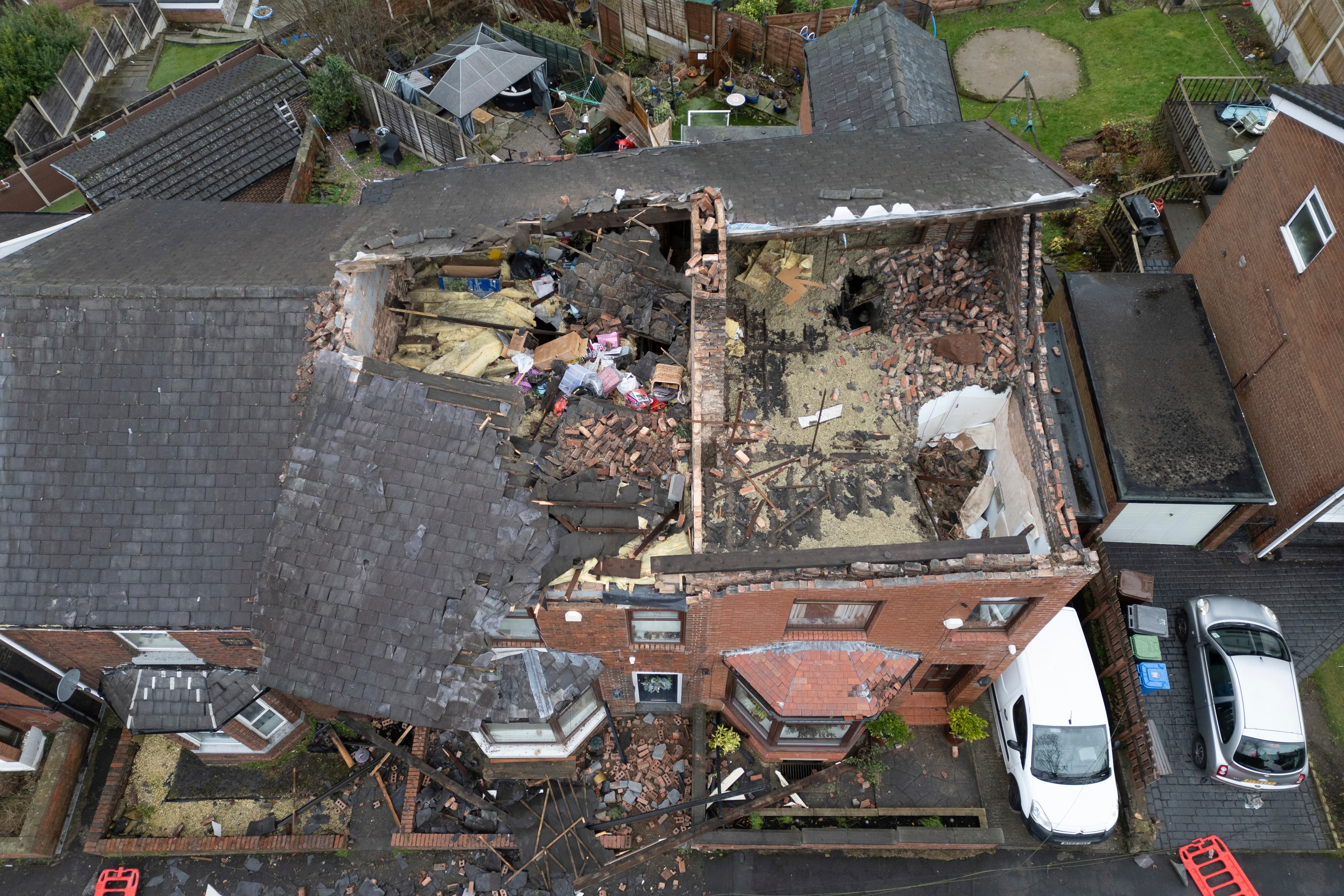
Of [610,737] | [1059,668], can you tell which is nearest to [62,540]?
[610,737]

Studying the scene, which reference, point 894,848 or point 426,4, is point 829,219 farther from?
point 426,4

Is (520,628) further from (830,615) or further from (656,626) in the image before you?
(830,615)

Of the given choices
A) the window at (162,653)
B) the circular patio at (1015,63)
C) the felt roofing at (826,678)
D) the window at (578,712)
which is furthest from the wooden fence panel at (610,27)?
the window at (162,653)

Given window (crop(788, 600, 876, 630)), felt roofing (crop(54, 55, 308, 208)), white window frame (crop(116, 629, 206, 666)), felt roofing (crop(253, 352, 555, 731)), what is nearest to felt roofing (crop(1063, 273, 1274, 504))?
window (crop(788, 600, 876, 630))

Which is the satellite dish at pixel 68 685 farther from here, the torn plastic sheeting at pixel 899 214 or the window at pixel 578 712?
the torn plastic sheeting at pixel 899 214

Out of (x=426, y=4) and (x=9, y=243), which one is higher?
(x=426, y=4)

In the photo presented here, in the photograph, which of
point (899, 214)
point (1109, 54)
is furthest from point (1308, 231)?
point (1109, 54)

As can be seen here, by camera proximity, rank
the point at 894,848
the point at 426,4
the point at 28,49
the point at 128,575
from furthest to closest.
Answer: the point at 426,4 → the point at 28,49 → the point at 894,848 → the point at 128,575
